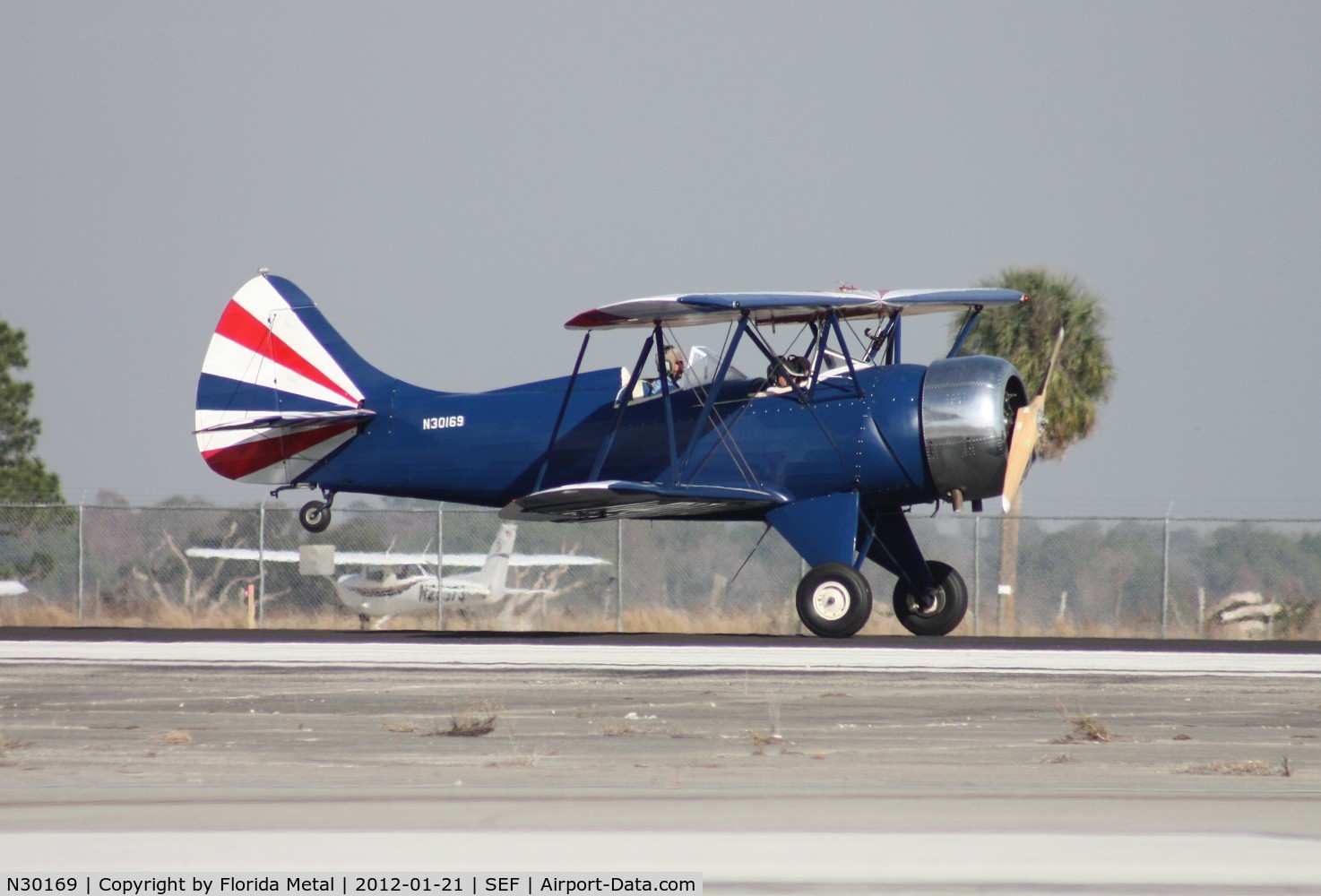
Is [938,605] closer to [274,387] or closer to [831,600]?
[831,600]

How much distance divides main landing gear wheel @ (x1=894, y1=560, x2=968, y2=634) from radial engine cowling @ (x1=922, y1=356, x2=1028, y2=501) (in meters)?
1.76

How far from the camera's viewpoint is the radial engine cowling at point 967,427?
695 inches

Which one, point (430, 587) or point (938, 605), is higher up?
point (938, 605)

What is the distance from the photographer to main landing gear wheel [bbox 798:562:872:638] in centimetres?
1761

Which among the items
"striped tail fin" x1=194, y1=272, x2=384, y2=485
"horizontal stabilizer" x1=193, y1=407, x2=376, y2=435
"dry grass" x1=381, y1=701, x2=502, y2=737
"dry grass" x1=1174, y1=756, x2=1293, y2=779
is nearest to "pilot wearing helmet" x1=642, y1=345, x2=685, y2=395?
"horizontal stabilizer" x1=193, y1=407, x2=376, y2=435

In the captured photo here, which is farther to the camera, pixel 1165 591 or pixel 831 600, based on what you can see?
pixel 1165 591

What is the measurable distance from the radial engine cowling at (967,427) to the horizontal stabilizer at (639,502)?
1.98m

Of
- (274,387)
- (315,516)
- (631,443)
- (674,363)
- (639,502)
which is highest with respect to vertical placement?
(674,363)

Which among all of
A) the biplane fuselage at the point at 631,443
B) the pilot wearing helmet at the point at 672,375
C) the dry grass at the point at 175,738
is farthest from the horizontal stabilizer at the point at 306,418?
the dry grass at the point at 175,738

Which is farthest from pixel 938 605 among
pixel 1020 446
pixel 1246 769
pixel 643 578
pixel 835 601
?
pixel 643 578

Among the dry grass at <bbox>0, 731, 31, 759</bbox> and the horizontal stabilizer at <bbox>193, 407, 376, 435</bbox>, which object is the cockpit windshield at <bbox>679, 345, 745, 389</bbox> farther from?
the dry grass at <bbox>0, 731, 31, 759</bbox>

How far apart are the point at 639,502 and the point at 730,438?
148 centimetres

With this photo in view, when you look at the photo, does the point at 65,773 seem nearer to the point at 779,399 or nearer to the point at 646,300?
the point at 646,300

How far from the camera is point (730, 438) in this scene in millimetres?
18609
